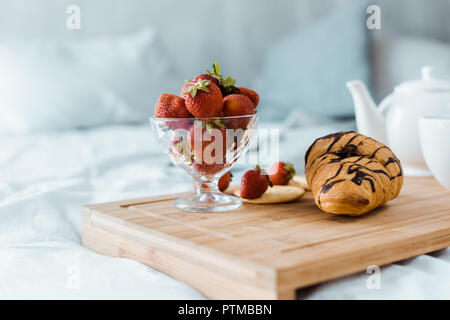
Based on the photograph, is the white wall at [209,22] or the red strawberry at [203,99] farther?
the white wall at [209,22]

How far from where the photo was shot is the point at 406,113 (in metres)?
1.18

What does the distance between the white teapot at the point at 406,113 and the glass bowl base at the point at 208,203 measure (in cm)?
47

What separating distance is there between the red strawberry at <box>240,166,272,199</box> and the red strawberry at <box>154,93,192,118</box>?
0.16 m

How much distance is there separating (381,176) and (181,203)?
1.08ft

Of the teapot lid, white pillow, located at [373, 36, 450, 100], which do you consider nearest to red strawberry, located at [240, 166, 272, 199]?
the teapot lid

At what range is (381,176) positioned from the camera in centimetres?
80

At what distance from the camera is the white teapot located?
1163 mm

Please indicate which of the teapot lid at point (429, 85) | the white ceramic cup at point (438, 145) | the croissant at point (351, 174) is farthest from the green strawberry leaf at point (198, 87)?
the teapot lid at point (429, 85)

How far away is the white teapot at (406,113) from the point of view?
1.16 metres

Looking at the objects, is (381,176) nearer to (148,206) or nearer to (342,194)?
(342,194)

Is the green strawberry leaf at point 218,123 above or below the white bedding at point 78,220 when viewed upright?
above

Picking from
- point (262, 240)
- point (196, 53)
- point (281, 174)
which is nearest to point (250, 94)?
point (281, 174)

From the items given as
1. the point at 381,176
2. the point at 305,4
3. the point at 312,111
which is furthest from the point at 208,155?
the point at 305,4

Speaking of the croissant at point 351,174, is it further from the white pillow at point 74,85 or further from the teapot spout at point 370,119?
the white pillow at point 74,85
